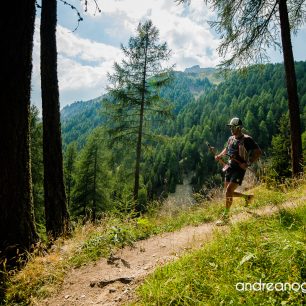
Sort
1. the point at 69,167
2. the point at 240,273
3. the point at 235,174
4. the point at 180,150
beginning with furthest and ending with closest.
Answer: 1. the point at 180,150
2. the point at 69,167
3. the point at 235,174
4. the point at 240,273

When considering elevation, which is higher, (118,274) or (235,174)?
(235,174)

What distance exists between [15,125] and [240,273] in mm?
3980

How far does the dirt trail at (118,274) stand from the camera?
11.7ft

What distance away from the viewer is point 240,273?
9.11 feet

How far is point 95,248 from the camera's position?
4.87m

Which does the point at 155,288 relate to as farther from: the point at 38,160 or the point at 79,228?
the point at 38,160

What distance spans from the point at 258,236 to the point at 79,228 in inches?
148

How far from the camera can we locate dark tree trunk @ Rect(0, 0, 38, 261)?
4656 mm

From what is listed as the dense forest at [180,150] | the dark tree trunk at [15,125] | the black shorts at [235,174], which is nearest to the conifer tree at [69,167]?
the dense forest at [180,150]

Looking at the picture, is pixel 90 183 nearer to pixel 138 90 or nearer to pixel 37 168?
pixel 37 168

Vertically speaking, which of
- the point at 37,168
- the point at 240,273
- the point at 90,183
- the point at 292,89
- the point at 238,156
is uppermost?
the point at 292,89

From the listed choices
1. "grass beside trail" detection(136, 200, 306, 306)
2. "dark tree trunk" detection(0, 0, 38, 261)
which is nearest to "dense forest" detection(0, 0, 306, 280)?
"dark tree trunk" detection(0, 0, 38, 261)

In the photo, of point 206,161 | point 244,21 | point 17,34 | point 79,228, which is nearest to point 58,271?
point 79,228

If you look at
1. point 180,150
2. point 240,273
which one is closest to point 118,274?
point 240,273
